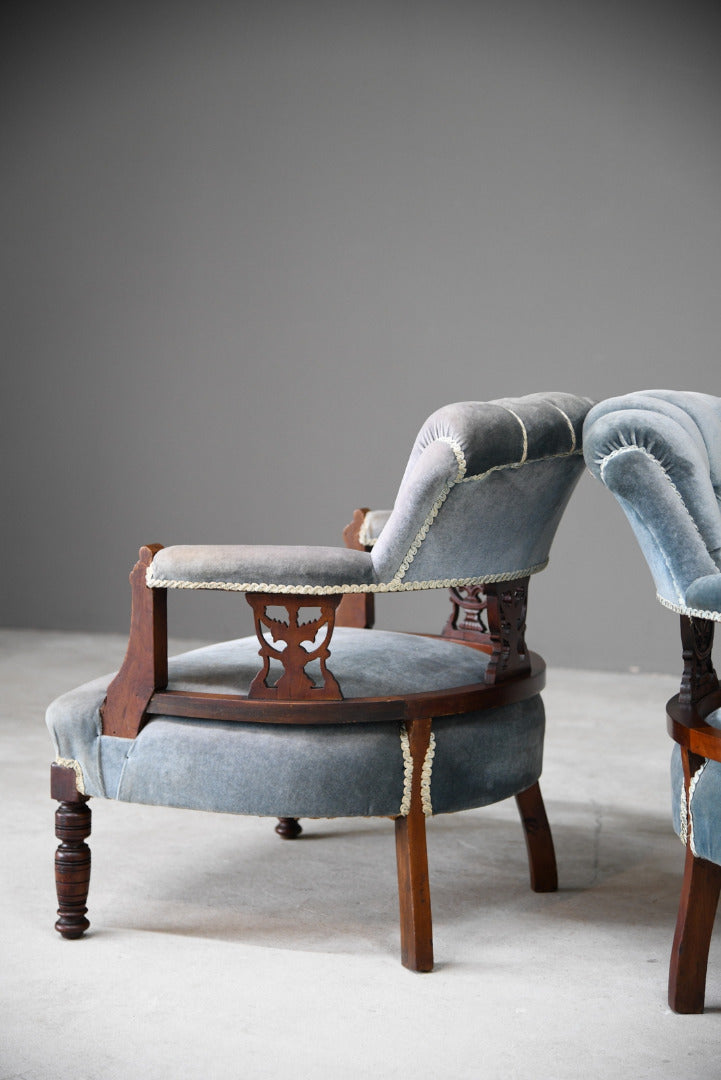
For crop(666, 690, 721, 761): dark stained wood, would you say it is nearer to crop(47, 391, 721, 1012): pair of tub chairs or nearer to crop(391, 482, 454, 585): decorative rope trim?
crop(47, 391, 721, 1012): pair of tub chairs

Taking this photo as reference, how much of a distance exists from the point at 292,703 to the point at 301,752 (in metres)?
0.08

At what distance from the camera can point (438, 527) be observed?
6.63 feet

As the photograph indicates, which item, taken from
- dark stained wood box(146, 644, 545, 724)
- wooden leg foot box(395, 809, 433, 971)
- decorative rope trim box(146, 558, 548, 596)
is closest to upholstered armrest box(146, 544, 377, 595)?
decorative rope trim box(146, 558, 548, 596)

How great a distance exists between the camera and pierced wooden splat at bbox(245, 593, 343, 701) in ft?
6.68

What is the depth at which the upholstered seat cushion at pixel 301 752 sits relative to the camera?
202 cm

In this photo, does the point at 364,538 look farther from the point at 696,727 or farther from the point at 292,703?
the point at 696,727

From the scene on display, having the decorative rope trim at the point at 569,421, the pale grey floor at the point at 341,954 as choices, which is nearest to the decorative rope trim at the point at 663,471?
the decorative rope trim at the point at 569,421

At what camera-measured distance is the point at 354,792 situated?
202 cm

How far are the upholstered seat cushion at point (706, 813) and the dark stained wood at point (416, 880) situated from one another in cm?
44

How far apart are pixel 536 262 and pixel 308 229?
0.98 meters

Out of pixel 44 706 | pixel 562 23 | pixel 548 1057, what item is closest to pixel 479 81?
pixel 562 23

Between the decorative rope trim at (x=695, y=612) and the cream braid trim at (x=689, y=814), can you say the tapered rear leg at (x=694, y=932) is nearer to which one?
the cream braid trim at (x=689, y=814)

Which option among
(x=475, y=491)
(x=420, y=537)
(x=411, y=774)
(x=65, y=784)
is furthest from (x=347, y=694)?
(x=65, y=784)

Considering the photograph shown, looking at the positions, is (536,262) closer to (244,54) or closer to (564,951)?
(244,54)
